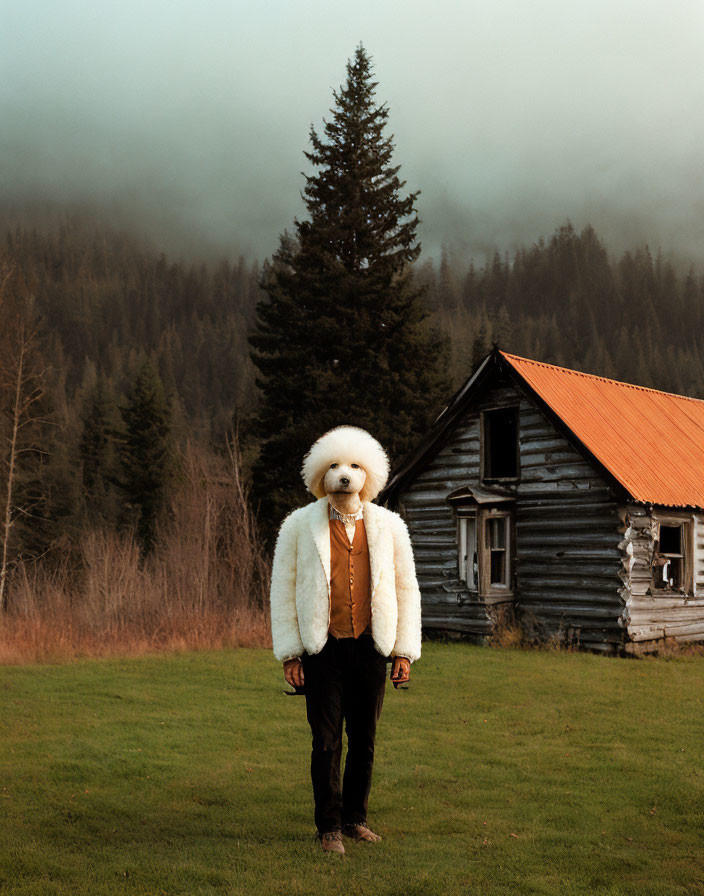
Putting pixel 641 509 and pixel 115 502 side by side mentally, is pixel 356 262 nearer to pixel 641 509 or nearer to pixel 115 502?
pixel 641 509

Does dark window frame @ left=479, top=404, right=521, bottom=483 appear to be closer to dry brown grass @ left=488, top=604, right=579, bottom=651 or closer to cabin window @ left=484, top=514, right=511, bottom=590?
cabin window @ left=484, top=514, right=511, bottom=590

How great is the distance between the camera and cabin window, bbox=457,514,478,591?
20422mm

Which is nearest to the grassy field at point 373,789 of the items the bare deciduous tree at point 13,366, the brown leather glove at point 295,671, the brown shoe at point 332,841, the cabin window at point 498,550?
the brown shoe at point 332,841

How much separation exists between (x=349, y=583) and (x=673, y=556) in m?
15.2

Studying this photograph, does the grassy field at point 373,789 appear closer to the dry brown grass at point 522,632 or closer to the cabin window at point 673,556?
the dry brown grass at point 522,632

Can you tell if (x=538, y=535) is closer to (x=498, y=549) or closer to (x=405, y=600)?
(x=498, y=549)

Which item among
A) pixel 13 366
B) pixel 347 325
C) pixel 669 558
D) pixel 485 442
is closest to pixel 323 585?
pixel 669 558

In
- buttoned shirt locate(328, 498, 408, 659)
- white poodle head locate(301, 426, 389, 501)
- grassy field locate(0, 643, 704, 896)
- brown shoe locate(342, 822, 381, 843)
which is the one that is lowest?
grassy field locate(0, 643, 704, 896)

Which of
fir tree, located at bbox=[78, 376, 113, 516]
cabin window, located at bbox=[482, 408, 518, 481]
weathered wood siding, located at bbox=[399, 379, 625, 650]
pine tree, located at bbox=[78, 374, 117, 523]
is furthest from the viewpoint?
fir tree, located at bbox=[78, 376, 113, 516]

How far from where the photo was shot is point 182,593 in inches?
798

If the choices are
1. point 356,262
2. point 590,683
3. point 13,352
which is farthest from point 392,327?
point 590,683

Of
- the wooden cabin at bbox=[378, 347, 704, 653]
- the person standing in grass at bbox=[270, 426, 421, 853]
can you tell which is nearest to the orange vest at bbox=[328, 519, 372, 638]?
the person standing in grass at bbox=[270, 426, 421, 853]

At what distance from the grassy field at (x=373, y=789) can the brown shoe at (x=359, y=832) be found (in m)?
0.14

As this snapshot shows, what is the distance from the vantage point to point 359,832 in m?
5.74
